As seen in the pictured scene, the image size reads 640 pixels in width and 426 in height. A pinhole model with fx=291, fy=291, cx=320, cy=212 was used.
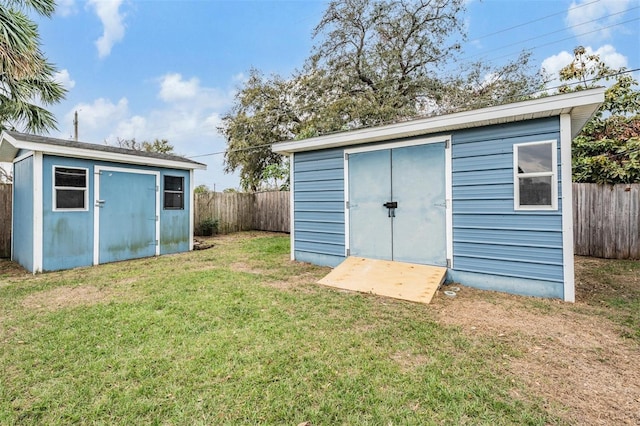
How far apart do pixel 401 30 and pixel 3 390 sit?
14717 mm

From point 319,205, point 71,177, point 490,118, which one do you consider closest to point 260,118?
point 71,177

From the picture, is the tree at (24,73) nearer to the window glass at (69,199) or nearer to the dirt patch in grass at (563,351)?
the window glass at (69,199)

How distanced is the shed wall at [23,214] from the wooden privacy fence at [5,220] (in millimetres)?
531

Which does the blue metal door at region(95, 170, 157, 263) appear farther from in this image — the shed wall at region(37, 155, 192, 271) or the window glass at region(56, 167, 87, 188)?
the window glass at region(56, 167, 87, 188)

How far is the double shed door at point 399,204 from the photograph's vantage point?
4641 mm

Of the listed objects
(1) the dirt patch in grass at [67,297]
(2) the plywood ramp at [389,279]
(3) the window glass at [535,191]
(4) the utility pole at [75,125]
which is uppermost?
(4) the utility pole at [75,125]

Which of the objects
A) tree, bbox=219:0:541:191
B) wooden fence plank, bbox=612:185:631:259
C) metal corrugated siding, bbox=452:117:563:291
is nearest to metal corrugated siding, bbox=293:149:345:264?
metal corrugated siding, bbox=452:117:563:291

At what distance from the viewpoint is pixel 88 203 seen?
6.00m

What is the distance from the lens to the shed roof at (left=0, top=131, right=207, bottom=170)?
528 cm

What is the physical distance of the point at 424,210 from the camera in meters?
4.73

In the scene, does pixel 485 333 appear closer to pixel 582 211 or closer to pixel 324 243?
pixel 324 243

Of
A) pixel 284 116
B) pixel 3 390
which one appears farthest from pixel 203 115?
pixel 3 390

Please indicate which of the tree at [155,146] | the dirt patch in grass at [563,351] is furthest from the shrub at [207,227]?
the tree at [155,146]

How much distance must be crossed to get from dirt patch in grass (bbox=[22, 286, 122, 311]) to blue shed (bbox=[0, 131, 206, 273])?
1868 mm
